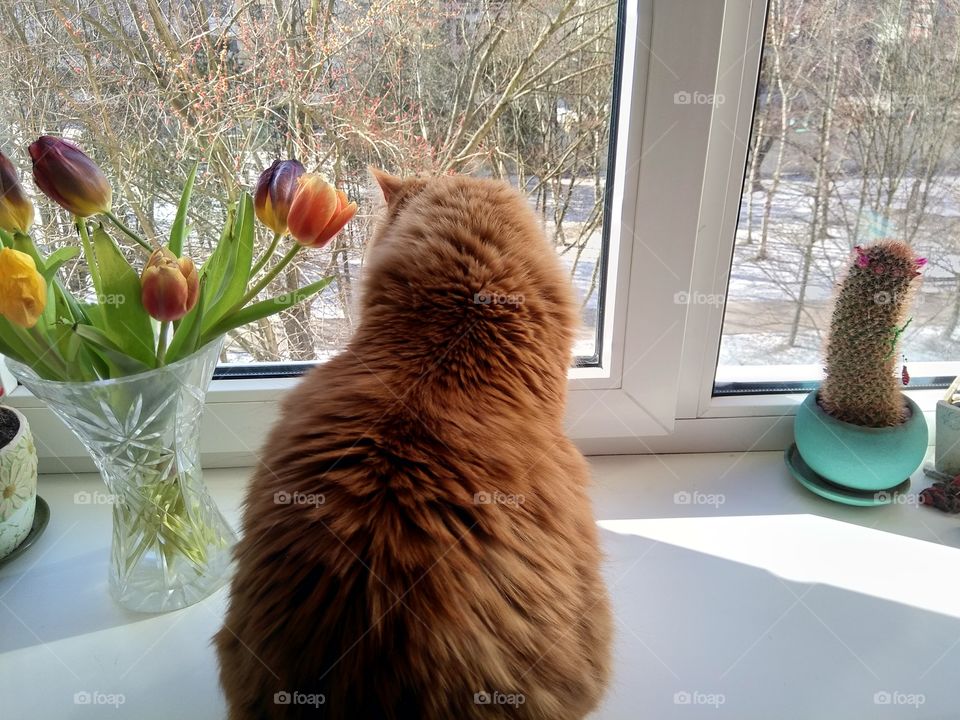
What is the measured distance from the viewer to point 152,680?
0.70m

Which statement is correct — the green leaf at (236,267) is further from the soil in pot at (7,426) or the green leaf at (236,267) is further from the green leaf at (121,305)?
the soil in pot at (7,426)

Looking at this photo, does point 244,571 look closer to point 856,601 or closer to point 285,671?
point 285,671

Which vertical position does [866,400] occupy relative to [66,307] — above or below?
below

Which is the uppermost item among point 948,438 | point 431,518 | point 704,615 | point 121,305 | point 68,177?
point 68,177

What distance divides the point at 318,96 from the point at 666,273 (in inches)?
19.4

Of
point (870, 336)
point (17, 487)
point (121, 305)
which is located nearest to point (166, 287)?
point (121, 305)

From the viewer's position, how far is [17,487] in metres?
0.77

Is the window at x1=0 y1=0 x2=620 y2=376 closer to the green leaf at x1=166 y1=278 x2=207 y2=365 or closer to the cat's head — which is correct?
the cat's head

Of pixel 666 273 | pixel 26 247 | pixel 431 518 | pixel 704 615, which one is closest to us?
pixel 431 518

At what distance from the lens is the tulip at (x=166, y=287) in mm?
560

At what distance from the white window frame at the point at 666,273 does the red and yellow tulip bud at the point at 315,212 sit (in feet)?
1.12

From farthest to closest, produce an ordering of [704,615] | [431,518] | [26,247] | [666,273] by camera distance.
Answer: [666,273], [704,615], [26,247], [431,518]

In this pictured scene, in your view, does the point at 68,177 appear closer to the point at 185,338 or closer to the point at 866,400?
the point at 185,338

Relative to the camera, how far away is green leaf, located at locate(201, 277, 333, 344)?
0.68 m
